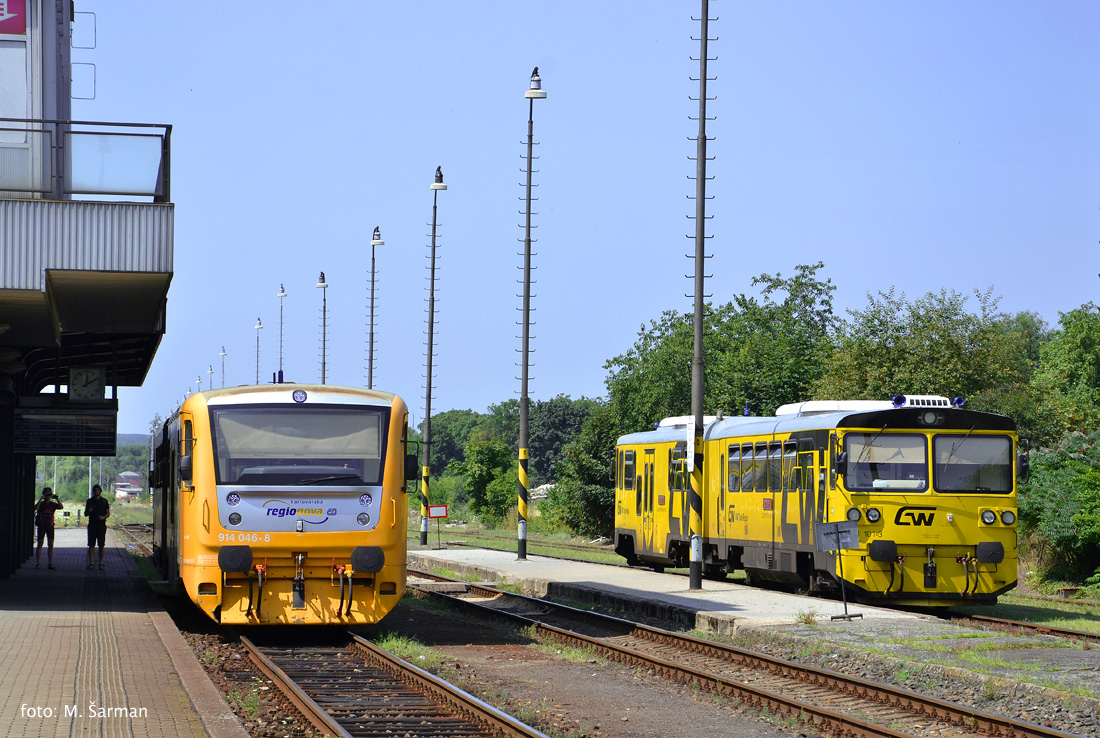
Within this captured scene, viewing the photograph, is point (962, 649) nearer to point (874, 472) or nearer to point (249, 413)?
point (874, 472)

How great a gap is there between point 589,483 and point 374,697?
135 feet

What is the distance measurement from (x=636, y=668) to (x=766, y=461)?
8.04m

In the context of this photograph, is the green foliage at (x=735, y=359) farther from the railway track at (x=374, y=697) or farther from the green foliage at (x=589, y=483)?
the railway track at (x=374, y=697)

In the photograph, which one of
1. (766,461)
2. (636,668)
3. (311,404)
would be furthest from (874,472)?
(311,404)

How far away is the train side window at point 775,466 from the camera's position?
20.8 metres

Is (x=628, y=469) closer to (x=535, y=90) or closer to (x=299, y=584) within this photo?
(x=535, y=90)

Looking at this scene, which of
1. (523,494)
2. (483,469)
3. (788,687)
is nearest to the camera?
(788,687)

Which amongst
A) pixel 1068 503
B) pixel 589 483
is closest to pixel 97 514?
pixel 1068 503

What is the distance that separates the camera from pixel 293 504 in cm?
1476

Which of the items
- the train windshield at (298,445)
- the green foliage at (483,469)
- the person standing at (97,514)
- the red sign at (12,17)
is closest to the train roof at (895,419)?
the train windshield at (298,445)

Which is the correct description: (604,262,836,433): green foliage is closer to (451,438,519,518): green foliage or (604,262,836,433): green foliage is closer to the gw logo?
(451,438,519,518): green foliage

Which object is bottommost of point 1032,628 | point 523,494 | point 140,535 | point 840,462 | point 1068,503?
point 140,535

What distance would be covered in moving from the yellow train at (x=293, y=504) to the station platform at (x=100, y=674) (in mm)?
1027

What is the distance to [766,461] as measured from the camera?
21.5 m
